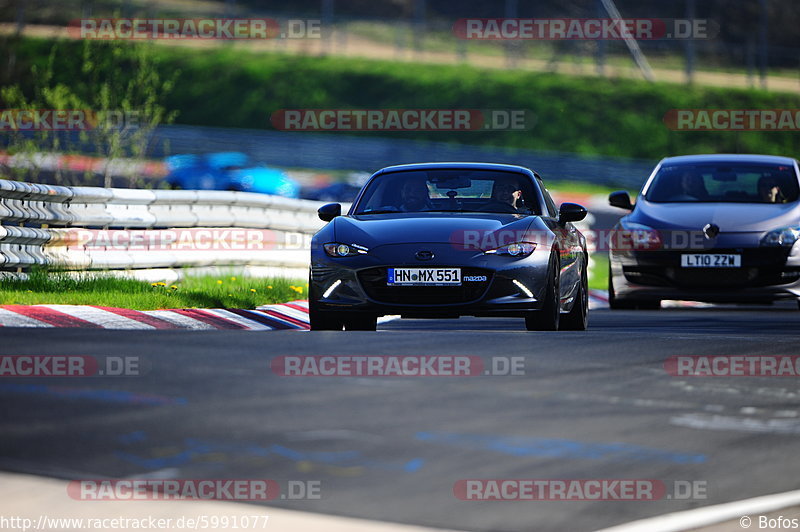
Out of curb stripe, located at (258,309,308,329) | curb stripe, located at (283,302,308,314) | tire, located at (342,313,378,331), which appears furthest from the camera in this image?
curb stripe, located at (283,302,308,314)

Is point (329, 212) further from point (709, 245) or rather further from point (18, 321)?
point (709, 245)

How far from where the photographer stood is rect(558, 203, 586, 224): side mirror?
467 inches

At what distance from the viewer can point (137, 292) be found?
502 inches

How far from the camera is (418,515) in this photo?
185 inches

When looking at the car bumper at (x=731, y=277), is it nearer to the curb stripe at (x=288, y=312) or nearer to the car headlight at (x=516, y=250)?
the curb stripe at (x=288, y=312)

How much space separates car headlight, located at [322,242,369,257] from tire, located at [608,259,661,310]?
5123 mm

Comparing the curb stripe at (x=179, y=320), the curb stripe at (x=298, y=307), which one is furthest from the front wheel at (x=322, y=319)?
the curb stripe at (x=298, y=307)

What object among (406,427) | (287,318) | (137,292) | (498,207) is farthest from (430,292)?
(406,427)

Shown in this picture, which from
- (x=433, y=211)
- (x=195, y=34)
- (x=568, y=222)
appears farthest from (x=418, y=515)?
(x=195, y=34)

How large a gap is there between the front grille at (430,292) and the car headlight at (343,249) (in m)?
0.18

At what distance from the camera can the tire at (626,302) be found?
15287 mm

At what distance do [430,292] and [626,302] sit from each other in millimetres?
5552

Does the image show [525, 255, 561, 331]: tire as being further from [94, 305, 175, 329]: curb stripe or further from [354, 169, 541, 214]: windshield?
[94, 305, 175, 329]: curb stripe

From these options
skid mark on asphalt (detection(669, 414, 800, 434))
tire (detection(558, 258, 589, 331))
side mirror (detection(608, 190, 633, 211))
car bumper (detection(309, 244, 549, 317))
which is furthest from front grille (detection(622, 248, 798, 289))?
skid mark on asphalt (detection(669, 414, 800, 434))
